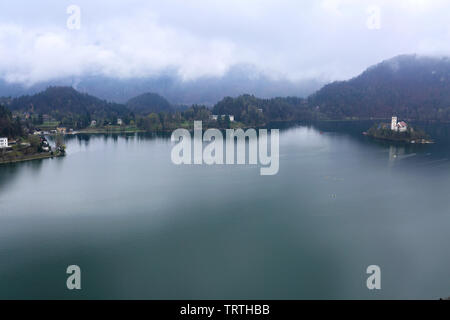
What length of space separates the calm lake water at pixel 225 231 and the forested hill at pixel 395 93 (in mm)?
29447

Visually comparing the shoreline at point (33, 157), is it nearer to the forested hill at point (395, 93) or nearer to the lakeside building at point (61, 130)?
the lakeside building at point (61, 130)

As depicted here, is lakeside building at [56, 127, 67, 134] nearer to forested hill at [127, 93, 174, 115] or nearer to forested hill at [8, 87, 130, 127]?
forested hill at [8, 87, 130, 127]

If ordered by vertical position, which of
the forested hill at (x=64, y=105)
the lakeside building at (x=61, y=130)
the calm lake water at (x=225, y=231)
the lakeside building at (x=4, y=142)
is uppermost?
the forested hill at (x=64, y=105)

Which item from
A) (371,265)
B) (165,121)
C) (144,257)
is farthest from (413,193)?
(165,121)

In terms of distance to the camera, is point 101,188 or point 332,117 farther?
point 332,117

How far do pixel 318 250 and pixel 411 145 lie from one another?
14512mm

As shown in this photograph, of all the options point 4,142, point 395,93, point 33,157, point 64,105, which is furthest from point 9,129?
point 395,93

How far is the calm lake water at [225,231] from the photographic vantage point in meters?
5.03

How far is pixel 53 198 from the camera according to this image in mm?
9078

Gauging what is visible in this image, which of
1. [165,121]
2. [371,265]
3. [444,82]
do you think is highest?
[444,82]

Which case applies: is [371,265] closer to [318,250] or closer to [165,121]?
[318,250]

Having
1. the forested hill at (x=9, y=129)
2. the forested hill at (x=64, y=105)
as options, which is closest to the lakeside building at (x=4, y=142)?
the forested hill at (x=9, y=129)

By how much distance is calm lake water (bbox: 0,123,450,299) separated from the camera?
5027 mm

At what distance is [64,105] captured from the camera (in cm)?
3744
